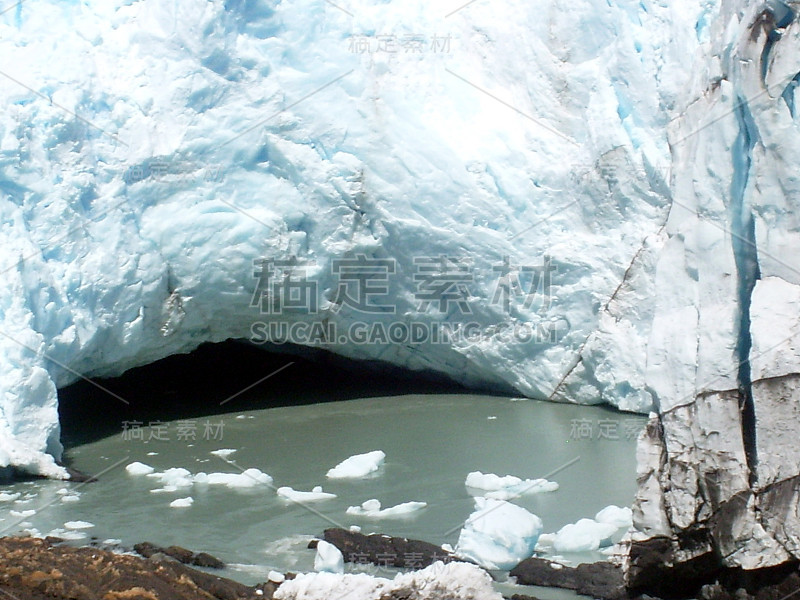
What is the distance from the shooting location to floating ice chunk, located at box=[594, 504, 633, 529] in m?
5.04

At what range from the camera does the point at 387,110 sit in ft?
26.5

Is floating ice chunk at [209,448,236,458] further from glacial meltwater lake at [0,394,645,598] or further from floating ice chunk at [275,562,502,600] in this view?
floating ice chunk at [275,562,502,600]

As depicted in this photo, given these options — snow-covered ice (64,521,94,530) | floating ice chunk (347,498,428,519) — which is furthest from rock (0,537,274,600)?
floating ice chunk (347,498,428,519)

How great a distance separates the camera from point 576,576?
4.33 meters

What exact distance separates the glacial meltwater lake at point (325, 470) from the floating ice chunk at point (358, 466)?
0.08 meters

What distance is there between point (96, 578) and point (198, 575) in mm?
615

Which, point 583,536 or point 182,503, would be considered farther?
point 182,503

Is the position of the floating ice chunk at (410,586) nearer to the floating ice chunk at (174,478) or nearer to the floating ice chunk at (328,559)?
the floating ice chunk at (328,559)

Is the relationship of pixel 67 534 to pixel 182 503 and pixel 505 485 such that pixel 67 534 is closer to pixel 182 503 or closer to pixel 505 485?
pixel 182 503

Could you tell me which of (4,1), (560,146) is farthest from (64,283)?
(560,146)

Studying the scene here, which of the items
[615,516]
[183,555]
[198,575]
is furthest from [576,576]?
[183,555]

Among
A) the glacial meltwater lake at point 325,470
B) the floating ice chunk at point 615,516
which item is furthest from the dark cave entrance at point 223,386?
the floating ice chunk at point 615,516

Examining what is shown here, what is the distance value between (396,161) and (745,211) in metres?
4.48

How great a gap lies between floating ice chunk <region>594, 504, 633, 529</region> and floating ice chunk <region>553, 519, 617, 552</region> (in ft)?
0.32
